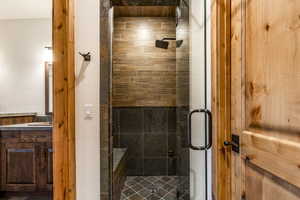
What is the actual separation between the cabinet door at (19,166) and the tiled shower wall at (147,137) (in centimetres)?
123

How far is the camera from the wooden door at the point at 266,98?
82 cm

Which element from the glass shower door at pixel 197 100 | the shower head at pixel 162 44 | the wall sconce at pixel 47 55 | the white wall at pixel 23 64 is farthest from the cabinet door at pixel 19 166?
the shower head at pixel 162 44

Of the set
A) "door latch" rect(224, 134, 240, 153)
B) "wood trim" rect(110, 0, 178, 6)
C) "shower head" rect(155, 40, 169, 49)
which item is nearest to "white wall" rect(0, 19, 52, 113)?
"shower head" rect(155, 40, 169, 49)

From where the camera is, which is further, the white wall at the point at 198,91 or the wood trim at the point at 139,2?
the wood trim at the point at 139,2

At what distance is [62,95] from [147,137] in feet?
6.72

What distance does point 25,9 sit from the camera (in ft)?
11.2

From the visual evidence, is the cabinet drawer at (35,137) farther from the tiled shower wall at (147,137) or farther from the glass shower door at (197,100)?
the glass shower door at (197,100)

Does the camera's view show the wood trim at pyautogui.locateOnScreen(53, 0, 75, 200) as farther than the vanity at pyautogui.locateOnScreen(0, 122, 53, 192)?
No

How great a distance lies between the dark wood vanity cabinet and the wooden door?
2.35 meters

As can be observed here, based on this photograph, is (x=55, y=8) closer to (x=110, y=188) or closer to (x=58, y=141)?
(x=58, y=141)

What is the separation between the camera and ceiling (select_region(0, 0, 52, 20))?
3.25 m

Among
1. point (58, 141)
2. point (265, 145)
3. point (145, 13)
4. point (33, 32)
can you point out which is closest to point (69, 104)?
point (58, 141)

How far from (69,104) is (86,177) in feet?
2.09

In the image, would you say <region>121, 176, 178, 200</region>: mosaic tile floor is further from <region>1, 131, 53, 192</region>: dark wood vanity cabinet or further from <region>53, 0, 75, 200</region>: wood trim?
<region>53, 0, 75, 200</region>: wood trim
